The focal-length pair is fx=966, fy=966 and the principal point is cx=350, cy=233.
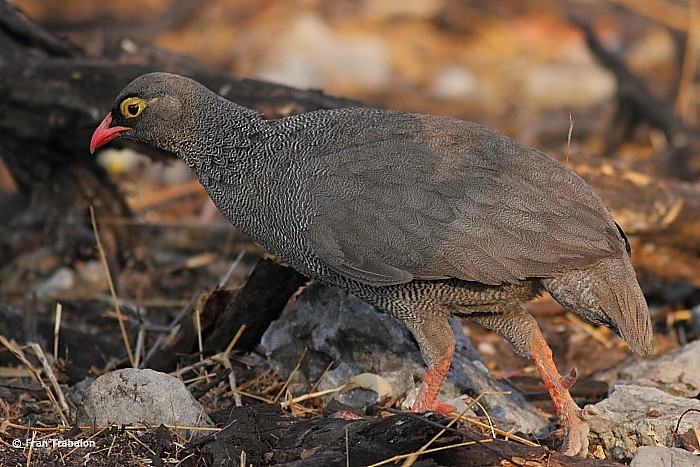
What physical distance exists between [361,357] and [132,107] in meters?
1.89

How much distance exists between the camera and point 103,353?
6074 mm

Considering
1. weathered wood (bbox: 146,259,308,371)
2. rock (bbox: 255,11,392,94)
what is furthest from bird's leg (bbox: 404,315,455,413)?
rock (bbox: 255,11,392,94)

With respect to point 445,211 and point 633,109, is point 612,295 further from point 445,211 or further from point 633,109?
point 633,109

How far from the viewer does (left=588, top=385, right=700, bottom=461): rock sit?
4.61m

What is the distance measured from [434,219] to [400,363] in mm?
1189

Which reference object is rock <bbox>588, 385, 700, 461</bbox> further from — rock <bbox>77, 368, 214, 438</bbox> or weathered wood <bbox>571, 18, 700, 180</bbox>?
weathered wood <bbox>571, 18, 700, 180</bbox>

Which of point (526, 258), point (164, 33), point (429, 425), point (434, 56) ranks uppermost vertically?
point (526, 258)

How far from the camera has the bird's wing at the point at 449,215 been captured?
4.64 metres

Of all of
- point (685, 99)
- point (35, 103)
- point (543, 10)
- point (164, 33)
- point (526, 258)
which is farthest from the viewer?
point (543, 10)

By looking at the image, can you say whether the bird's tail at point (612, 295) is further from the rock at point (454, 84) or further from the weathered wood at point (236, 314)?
the rock at point (454, 84)

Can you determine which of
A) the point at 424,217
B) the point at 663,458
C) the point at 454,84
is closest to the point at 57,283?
the point at 424,217

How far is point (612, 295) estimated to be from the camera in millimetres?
4754

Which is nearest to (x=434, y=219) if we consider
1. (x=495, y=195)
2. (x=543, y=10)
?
(x=495, y=195)

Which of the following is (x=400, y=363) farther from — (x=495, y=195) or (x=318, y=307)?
(x=495, y=195)
